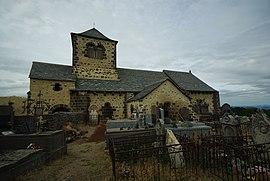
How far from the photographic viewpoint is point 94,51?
1948 cm

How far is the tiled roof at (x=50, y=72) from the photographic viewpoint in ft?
49.1

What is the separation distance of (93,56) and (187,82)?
14022 millimetres

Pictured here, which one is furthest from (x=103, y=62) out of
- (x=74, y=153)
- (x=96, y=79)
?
(x=74, y=153)

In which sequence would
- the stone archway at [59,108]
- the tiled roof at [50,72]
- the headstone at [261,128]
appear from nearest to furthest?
the headstone at [261,128] < the stone archway at [59,108] < the tiled roof at [50,72]

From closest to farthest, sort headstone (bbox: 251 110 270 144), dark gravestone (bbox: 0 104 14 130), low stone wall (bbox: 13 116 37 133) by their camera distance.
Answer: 1. headstone (bbox: 251 110 270 144)
2. low stone wall (bbox: 13 116 37 133)
3. dark gravestone (bbox: 0 104 14 130)

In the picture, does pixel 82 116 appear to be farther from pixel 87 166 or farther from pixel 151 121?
pixel 87 166

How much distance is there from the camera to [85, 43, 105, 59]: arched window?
751 inches

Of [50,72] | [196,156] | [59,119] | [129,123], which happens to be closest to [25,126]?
[59,119]

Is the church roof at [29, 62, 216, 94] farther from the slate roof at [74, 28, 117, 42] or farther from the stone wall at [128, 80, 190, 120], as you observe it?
the slate roof at [74, 28, 117, 42]

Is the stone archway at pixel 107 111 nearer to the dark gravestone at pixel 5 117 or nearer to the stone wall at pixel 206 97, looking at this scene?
the dark gravestone at pixel 5 117

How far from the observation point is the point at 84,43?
61.6 ft

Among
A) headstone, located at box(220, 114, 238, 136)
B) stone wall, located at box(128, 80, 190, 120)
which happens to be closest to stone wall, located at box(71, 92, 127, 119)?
stone wall, located at box(128, 80, 190, 120)

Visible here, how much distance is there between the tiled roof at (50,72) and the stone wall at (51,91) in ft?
1.46

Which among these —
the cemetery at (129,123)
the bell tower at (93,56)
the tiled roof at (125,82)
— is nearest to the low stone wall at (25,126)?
the cemetery at (129,123)
